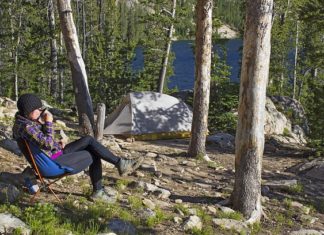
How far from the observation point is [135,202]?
6.11m

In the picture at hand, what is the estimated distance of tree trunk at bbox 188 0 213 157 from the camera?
9461 mm

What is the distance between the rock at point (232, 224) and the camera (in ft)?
19.5

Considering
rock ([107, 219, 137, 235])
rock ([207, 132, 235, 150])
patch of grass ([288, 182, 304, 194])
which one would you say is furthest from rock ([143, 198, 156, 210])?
rock ([207, 132, 235, 150])

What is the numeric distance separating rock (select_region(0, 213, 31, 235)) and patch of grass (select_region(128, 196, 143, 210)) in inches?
67.7

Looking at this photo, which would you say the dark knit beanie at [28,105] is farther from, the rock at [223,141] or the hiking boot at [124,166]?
the rock at [223,141]

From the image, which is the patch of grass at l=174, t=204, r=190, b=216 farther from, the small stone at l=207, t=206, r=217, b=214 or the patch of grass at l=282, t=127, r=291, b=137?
the patch of grass at l=282, t=127, r=291, b=137

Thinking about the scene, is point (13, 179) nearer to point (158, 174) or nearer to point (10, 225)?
point (10, 225)

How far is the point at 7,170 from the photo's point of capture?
22.5 feet

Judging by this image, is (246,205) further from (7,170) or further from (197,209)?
(7,170)

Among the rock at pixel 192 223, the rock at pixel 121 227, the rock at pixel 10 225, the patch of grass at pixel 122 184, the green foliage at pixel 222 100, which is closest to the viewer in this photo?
the rock at pixel 10 225

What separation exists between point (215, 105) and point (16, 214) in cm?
1369

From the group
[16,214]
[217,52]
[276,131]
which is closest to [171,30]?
[217,52]

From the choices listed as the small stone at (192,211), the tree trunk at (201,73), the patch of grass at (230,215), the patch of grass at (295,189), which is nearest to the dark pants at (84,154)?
the small stone at (192,211)

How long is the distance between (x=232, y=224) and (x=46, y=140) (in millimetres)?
2629
